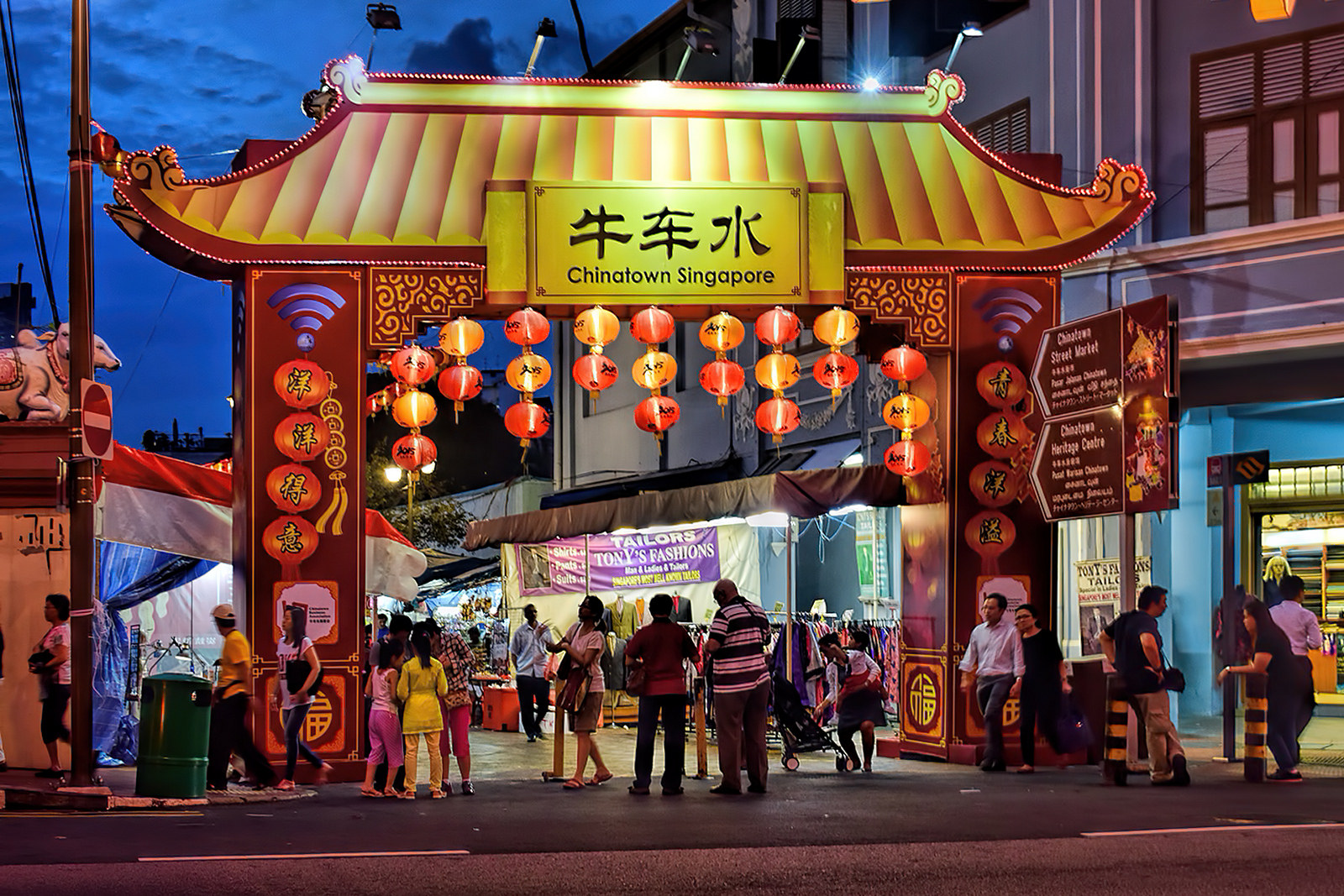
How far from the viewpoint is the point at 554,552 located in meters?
26.2

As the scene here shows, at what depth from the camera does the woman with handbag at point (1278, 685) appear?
1524 cm

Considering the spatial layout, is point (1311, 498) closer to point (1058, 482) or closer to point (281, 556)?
point (1058, 482)

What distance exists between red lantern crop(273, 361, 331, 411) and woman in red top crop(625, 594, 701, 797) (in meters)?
4.25

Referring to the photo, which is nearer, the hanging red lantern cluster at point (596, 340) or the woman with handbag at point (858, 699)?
the woman with handbag at point (858, 699)

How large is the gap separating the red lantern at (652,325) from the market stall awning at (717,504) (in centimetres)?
332

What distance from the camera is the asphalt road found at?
29.3ft

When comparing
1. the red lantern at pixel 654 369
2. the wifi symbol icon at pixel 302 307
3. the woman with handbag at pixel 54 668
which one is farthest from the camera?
the red lantern at pixel 654 369

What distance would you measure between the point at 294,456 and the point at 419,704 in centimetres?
341

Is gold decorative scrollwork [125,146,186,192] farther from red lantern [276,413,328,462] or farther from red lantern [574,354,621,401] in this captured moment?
red lantern [574,354,621,401]

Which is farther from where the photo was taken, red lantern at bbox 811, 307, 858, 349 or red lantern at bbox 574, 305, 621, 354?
red lantern at bbox 811, 307, 858, 349

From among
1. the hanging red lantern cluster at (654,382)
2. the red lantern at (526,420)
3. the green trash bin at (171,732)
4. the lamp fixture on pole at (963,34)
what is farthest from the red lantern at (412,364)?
the lamp fixture on pole at (963,34)

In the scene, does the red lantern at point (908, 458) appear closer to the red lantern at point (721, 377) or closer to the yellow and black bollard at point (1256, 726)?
the red lantern at point (721, 377)

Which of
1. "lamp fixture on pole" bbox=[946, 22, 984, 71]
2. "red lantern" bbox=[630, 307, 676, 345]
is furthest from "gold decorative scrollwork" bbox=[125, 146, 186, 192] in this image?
"lamp fixture on pole" bbox=[946, 22, 984, 71]

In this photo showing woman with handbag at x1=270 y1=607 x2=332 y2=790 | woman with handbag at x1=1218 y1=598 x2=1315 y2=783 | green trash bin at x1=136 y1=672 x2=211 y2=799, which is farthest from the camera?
woman with handbag at x1=270 y1=607 x2=332 y2=790
